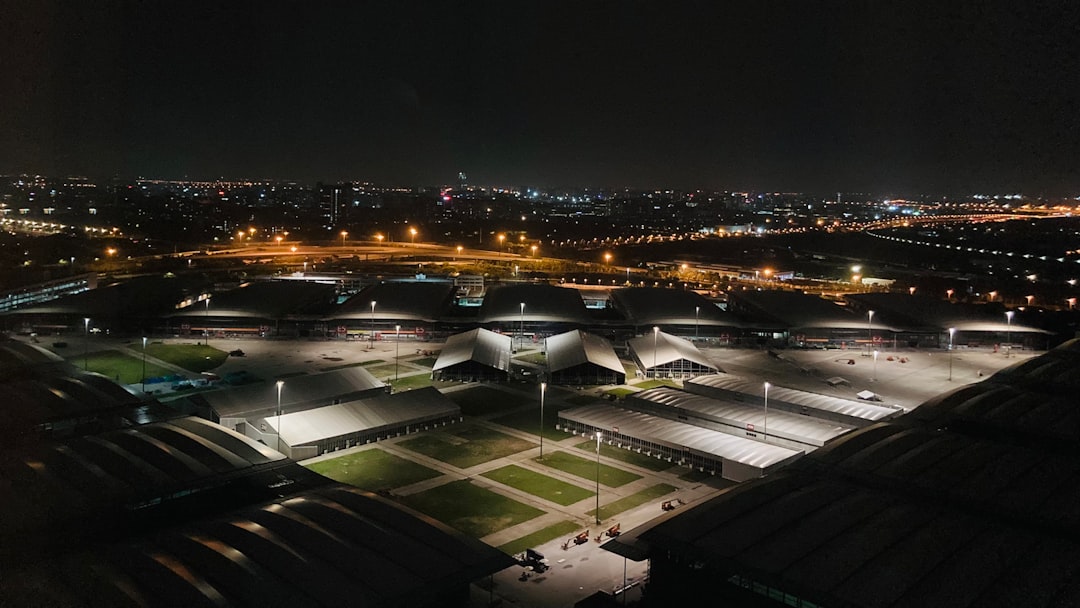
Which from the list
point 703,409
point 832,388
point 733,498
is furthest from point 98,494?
point 832,388

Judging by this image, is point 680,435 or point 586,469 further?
point 680,435

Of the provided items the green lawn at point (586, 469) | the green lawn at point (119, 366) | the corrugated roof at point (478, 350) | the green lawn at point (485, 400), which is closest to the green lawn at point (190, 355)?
the green lawn at point (119, 366)

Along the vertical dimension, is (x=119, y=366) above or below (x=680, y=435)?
below

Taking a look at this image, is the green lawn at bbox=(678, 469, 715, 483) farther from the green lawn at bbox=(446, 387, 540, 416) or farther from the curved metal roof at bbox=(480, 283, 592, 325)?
the curved metal roof at bbox=(480, 283, 592, 325)

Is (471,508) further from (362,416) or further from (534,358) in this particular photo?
(534,358)

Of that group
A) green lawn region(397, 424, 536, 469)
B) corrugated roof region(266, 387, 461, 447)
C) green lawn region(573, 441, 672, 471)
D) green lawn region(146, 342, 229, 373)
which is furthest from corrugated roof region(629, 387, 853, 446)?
green lawn region(146, 342, 229, 373)

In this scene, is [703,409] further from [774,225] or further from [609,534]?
[774,225]

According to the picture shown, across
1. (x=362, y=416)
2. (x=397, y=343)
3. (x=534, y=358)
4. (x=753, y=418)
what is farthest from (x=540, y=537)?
(x=397, y=343)

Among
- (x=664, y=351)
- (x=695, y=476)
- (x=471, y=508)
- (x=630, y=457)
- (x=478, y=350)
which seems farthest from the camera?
(x=664, y=351)
